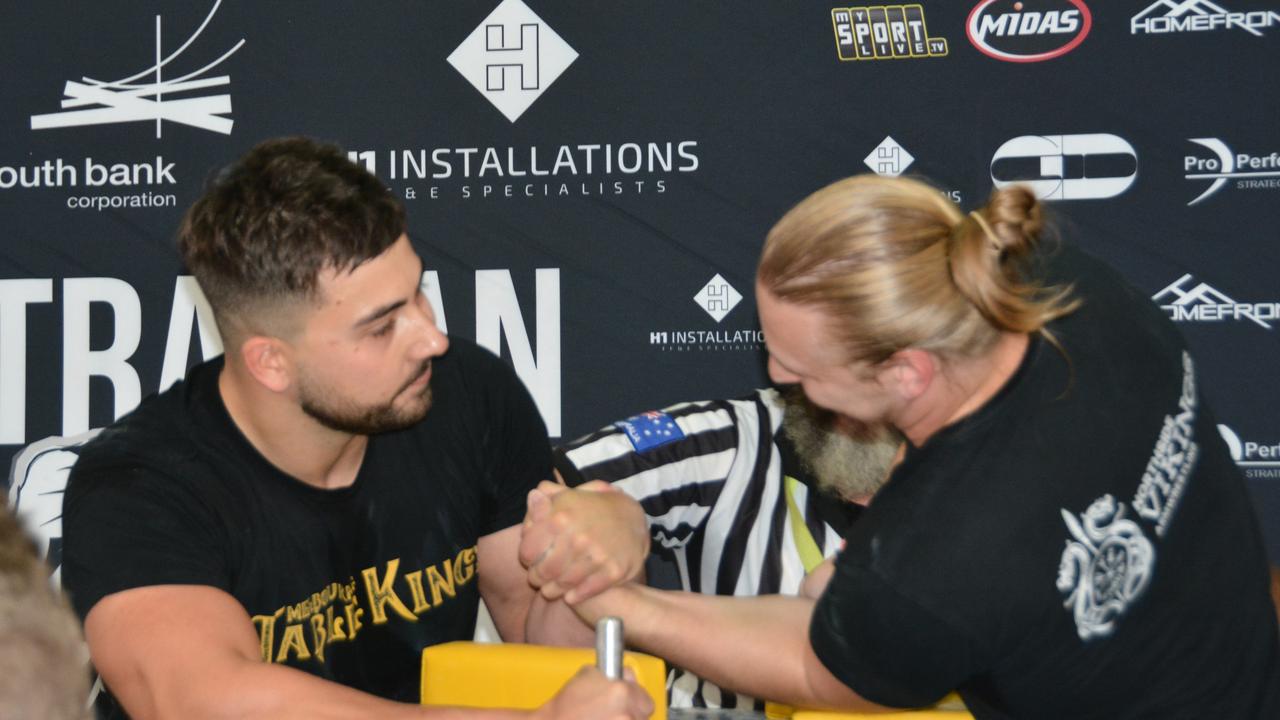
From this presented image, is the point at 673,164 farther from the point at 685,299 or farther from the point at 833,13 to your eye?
the point at 833,13

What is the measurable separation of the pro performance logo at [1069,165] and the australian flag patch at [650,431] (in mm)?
1074

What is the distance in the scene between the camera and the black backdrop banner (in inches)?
109

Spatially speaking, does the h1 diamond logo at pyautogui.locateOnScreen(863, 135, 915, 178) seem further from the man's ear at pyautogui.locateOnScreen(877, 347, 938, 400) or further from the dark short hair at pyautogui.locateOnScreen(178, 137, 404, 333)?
the man's ear at pyautogui.locateOnScreen(877, 347, 938, 400)

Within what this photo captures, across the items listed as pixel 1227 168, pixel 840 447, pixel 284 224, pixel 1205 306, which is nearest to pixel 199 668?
pixel 284 224

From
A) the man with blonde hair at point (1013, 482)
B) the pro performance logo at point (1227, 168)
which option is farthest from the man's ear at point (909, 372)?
the pro performance logo at point (1227, 168)

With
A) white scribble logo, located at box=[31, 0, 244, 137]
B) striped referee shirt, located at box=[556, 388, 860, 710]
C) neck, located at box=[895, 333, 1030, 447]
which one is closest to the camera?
neck, located at box=[895, 333, 1030, 447]

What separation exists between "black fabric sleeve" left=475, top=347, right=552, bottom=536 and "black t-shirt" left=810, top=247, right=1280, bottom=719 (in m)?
0.80

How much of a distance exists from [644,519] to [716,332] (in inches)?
43.7

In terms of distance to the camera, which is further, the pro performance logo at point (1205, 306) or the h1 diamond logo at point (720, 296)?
the h1 diamond logo at point (720, 296)

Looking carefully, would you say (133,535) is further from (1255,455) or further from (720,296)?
(1255,455)

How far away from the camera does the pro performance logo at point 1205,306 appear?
2.74m

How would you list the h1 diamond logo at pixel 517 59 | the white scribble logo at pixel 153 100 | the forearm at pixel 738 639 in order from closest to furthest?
the forearm at pixel 738 639 < the h1 diamond logo at pixel 517 59 < the white scribble logo at pixel 153 100

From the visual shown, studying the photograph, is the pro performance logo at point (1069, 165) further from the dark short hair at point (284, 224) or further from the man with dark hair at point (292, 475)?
the dark short hair at point (284, 224)

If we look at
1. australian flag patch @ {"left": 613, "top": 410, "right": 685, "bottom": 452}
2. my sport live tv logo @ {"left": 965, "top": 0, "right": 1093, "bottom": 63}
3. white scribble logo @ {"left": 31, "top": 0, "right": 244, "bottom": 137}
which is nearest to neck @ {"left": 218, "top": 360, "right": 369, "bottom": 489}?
australian flag patch @ {"left": 613, "top": 410, "right": 685, "bottom": 452}
